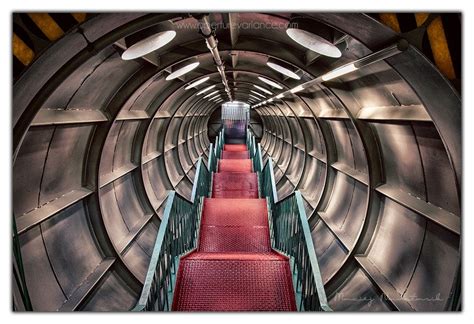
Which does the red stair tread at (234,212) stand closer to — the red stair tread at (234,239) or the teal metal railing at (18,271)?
the red stair tread at (234,239)

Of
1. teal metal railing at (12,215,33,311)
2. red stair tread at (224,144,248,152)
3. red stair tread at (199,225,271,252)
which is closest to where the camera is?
teal metal railing at (12,215,33,311)

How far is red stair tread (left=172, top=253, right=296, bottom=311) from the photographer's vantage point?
14.7 feet

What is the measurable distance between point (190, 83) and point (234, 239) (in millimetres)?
3559

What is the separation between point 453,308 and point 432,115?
1.51 meters

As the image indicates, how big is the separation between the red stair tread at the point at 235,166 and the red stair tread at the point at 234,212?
5464mm

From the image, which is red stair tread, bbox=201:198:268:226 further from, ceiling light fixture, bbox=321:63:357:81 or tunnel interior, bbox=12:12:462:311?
ceiling light fixture, bbox=321:63:357:81

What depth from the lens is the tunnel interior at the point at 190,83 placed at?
9.55 feet

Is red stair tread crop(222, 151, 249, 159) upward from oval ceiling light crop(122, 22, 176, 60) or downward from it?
downward

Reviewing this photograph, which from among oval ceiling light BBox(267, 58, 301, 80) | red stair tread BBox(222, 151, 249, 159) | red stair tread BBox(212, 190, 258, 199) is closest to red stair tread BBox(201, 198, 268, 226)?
red stair tread BBox(212, 190, 258, 199)

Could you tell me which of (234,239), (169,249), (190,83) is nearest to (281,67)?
(190,83)

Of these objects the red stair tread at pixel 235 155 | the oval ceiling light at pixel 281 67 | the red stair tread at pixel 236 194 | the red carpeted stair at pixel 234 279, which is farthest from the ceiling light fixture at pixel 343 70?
the red stair tread at pixel 235 155

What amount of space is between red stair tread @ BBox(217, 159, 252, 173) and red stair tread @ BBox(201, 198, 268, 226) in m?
5.46

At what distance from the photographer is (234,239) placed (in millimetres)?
7395

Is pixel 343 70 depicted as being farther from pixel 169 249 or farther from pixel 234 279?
pixel 169 249
